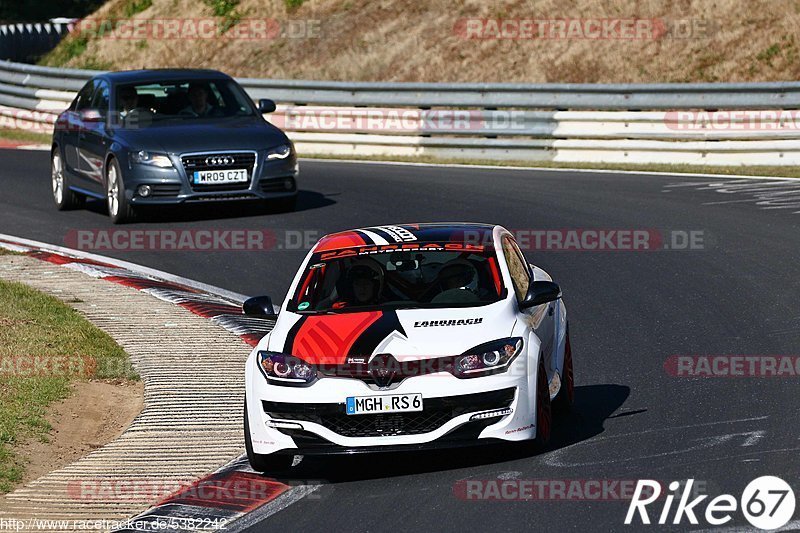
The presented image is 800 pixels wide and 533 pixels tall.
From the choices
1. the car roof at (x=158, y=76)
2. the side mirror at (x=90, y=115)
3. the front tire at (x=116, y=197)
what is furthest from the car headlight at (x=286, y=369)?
the car roof at (x=158, y=76)

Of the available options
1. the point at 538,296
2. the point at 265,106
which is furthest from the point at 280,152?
the point at 538,296

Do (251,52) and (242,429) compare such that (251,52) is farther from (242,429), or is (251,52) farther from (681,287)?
(242,429)

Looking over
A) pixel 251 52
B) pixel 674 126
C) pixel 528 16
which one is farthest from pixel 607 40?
pixel 251 52

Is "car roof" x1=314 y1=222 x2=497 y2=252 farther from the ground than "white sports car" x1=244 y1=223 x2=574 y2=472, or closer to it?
farther from the ground

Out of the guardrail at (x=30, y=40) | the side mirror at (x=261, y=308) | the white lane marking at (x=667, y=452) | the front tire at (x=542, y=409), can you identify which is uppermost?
the side mirror at (x=261, y=308)

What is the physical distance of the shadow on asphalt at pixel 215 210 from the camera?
57.4 ft

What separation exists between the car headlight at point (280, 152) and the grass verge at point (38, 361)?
183 inches

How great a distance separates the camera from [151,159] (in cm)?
1661

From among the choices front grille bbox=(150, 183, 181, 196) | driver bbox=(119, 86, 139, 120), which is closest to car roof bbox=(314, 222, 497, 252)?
front grille bbox=(150, 183, 181, 196)

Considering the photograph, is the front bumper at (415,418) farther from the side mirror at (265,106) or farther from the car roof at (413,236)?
the side mirror at (265,106)

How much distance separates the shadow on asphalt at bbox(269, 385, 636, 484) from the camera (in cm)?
792

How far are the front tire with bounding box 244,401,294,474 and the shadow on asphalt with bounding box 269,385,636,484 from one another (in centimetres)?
6

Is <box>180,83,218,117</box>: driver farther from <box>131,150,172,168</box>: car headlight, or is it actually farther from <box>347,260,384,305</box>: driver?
<box>347,260,384,305</box>: driver

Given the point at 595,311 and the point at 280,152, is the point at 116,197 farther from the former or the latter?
the point at 595,311
